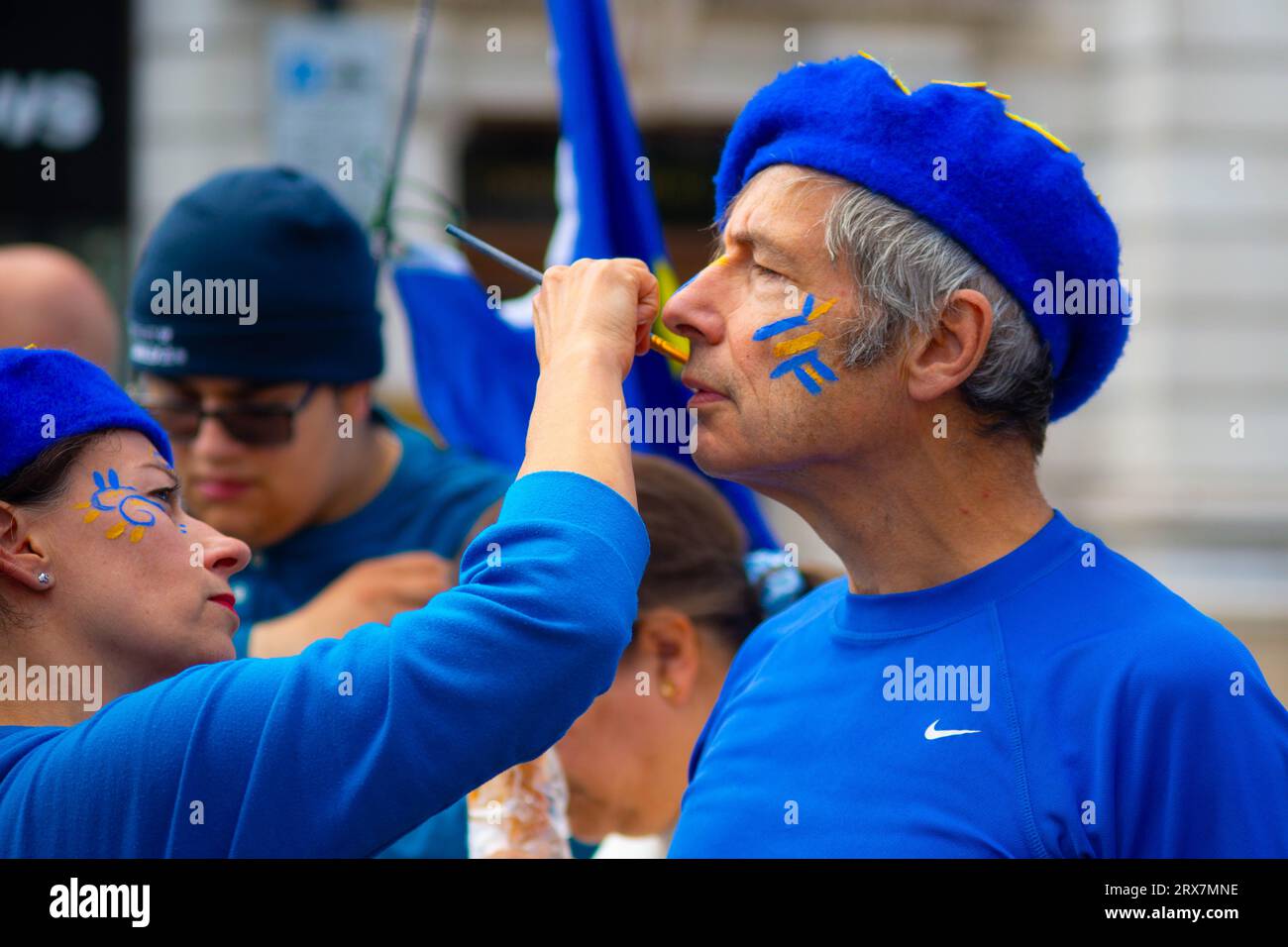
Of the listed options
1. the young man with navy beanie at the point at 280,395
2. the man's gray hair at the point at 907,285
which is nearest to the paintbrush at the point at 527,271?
the man's gray hair at the point at 907,285

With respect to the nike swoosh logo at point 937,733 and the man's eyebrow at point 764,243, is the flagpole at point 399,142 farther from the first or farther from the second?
the nike swoosh logo at point 937,733

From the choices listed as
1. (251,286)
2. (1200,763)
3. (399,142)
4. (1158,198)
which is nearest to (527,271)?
(1200,763)

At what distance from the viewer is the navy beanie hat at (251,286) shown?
350 cm

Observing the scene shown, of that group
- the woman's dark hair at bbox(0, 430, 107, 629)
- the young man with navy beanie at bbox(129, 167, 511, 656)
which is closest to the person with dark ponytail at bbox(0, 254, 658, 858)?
the woman's dark hair at bbox(0, 430, 107, 629)

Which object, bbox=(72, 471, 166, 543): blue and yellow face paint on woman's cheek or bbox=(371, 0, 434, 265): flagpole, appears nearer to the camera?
bbox=(72, 471, 166, 543): blue and yellow face paint on woman's cheek

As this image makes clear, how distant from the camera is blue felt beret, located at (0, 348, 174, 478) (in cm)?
191

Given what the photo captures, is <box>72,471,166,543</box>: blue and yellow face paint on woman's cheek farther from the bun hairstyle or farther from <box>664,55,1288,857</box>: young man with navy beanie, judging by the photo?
the bun hairstyle

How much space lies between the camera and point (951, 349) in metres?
2.05

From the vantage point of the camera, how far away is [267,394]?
3.57 m

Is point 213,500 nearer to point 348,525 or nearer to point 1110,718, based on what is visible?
point 348,525

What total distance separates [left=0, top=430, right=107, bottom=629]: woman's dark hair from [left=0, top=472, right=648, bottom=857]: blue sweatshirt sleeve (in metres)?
0.25

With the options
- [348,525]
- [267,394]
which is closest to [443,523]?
[348,525]

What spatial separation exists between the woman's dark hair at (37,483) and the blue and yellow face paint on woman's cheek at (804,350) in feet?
2.95

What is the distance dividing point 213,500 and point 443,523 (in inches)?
21.1
